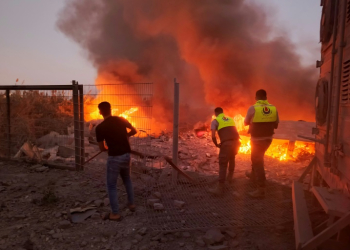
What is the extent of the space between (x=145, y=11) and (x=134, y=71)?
13.1 feet

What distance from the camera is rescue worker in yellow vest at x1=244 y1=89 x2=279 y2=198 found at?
486 cm

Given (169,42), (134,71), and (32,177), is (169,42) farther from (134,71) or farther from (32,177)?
(32,177)

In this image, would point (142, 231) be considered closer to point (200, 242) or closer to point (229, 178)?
point (200, 242)

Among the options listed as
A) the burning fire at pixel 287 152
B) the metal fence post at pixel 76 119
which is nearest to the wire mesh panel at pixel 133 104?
the metal fence post at pixel 76 119

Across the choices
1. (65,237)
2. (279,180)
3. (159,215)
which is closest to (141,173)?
(159,215)

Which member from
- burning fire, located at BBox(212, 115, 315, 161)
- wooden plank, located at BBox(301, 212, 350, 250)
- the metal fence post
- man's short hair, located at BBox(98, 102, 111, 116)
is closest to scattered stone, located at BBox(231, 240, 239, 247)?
wooden plank, located at BBox(301, 212, 350, 250)

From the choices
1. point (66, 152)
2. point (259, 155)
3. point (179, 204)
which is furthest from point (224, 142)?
point (66, 152)

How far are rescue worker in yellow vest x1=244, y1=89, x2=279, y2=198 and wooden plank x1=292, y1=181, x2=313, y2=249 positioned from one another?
871mm

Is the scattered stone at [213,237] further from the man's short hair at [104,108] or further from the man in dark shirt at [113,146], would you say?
the man's short hair at [104,108]

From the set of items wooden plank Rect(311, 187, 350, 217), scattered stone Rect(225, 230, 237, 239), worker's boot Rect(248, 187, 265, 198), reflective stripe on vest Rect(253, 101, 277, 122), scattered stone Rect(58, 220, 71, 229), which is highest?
reflective stripe on vest Rect(253, 101, 277, 122)

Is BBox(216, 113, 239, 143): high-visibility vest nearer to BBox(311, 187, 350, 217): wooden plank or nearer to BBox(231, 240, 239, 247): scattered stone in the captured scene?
BBox(311, 187, 350, 217): wooden plank

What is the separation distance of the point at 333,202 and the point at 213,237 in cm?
143

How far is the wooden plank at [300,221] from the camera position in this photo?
9.10 feet

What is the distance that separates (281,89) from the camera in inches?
682
